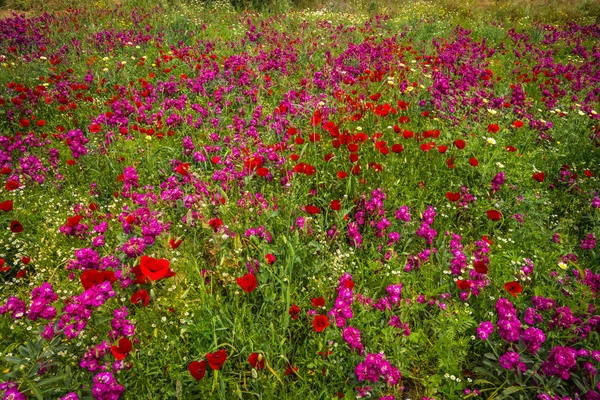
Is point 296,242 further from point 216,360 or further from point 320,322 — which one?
point 216,360

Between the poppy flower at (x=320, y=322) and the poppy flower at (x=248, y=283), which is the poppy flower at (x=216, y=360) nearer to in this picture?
the poppy flower at (x=248, y=283)

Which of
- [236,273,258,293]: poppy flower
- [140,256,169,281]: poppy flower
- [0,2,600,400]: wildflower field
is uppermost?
[140,256,169,281]: poppy flower

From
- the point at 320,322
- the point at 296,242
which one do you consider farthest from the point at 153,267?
the point at 296,242

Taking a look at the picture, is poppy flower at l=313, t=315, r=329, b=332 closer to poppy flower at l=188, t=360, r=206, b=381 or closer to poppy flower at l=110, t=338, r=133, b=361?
poppy flower at l=188, t=360, r=206, b=381

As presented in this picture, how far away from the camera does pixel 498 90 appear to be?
6.23 metres

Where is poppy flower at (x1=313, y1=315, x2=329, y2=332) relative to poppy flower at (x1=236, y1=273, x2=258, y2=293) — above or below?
below

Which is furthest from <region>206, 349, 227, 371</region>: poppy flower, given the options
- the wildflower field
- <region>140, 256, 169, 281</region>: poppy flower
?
<region>140, 256, 169, 281</region>: poppy flower

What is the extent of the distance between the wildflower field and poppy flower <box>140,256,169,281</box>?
16 mm

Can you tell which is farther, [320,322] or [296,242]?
[296,242]

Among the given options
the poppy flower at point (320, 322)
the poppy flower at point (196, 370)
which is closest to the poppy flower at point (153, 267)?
the poppy flower at point (196, 370)

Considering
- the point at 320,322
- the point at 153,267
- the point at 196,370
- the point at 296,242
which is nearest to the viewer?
the point at 196,370

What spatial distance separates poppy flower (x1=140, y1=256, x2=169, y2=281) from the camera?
1784 mm

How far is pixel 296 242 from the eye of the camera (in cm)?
275

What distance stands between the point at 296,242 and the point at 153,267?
117cm
